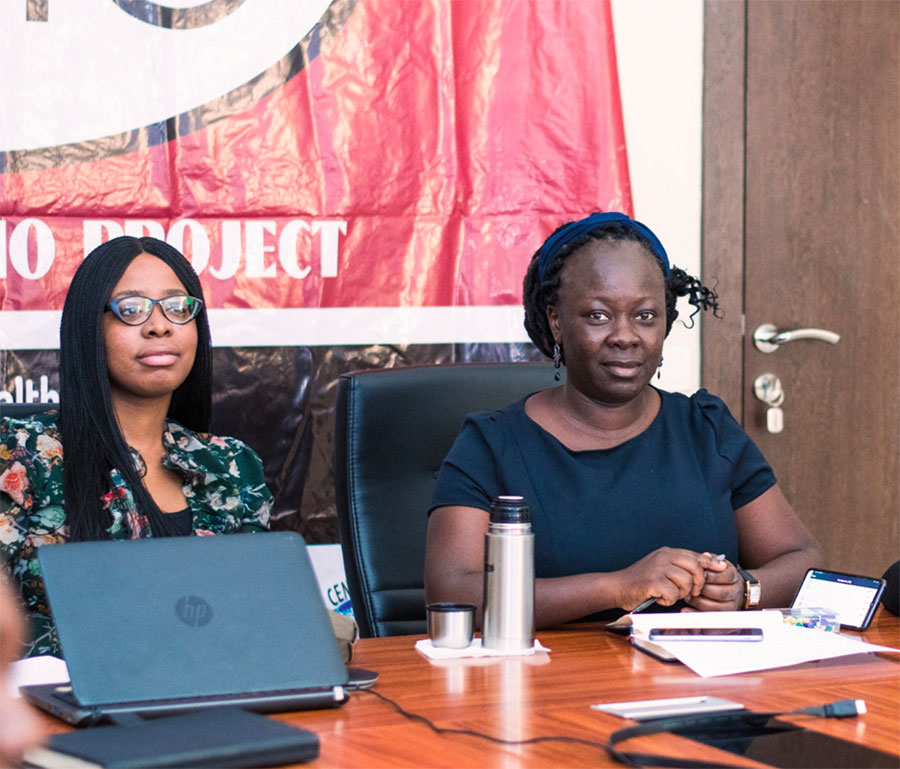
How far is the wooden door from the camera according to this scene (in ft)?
9.62

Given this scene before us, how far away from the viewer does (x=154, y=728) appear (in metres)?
0.98

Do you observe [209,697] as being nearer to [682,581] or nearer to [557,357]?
[682,581]

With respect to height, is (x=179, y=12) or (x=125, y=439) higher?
(x=179, y=12)

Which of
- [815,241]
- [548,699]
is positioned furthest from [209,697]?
[815,241]

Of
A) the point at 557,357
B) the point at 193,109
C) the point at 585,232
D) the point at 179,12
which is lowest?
the point at 557,357

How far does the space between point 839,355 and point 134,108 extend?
73.1 inches

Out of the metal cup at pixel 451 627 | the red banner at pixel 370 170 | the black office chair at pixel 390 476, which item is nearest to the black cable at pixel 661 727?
the metal cup at pixel 451 627

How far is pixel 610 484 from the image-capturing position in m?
1.87

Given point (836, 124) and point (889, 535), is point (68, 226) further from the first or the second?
point (889, 535)

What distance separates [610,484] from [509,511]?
1.67 ft

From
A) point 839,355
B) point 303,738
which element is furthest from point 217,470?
point 839,355

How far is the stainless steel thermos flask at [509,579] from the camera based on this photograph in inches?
54.7

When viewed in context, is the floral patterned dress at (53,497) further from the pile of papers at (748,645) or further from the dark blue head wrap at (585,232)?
the pile of papers at (748,645)

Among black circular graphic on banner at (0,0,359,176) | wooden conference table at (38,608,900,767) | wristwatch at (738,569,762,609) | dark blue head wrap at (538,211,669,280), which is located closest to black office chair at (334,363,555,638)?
dark blue head wrap at (538,211,669,280)
